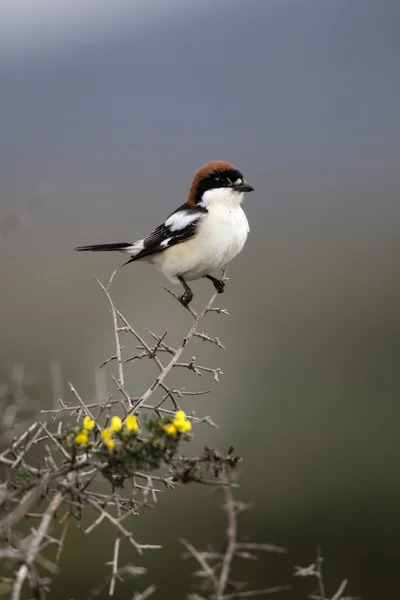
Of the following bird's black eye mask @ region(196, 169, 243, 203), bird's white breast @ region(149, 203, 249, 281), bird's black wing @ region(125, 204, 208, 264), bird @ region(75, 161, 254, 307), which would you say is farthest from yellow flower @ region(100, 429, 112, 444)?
bird's black eye mask @ region(196, 169, 243, 203)

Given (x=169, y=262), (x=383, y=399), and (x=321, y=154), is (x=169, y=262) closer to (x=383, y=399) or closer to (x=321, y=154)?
(x=383, y=399)

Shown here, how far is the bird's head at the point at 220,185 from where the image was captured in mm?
4949

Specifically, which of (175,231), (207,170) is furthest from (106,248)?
(207,170)

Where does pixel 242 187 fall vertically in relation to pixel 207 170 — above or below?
below

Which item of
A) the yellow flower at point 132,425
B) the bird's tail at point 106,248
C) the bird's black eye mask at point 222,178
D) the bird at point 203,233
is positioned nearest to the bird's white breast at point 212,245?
the bird at point 203,233

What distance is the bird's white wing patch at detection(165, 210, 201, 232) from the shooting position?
499 cm

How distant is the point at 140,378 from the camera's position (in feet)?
61.0

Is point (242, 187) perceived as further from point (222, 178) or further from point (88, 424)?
point (88, 424)

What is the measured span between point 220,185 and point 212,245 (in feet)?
1.46

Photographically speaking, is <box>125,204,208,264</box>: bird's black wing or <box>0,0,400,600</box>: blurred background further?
<box>0,0,400,600</box>: blurred background

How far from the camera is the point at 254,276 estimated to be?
46.8 meters

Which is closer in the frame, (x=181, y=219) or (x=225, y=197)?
(x=225, y=197)

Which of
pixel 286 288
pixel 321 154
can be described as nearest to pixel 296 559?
pixel 286 288

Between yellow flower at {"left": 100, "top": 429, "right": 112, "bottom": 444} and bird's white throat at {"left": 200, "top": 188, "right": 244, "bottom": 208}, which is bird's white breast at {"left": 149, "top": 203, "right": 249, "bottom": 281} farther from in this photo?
yellow flower at {"left": 100, "top": 429, "right": 112, "bottom": 444}
